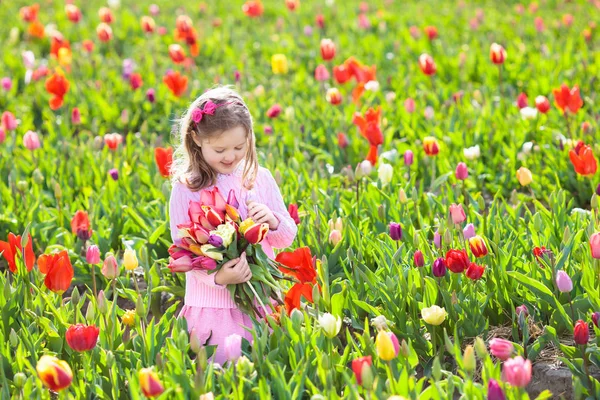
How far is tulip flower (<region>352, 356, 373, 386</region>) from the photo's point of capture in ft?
7.06

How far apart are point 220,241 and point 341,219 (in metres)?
0.90

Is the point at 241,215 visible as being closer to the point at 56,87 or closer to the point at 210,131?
the point at 210,131

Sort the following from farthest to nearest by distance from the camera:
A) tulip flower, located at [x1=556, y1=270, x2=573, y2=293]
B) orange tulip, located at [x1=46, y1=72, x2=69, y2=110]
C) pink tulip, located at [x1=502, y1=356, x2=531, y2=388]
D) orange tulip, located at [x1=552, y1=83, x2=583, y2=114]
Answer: orange tulip, located at [x1=46, y1=72, x2=69, y2=110] → orange tulip, located at [x1=552, y1=83, x2=583, y2=114] → tulip flower, located at [x1=556, y1=270, x2=573, y2=293] → pink tulip, located at [x1=502, y1=356, x2=531, y2=388]

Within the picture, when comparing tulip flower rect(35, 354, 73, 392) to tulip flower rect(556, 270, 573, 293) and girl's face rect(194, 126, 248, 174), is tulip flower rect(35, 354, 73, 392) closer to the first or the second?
girl's face rect(194, 126, 248, 174)

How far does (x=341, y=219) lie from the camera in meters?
3.33

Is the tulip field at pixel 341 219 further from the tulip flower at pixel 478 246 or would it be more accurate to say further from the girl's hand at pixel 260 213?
the girl's hand at pixel 260 213

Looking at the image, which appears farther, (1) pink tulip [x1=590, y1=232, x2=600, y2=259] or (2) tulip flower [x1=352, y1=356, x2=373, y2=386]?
(1) pink tulip [x1=590, y1=232, x2=600, y2=259]

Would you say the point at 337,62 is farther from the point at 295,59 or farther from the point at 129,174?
the point at 129,174

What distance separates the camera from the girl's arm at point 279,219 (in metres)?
2.78

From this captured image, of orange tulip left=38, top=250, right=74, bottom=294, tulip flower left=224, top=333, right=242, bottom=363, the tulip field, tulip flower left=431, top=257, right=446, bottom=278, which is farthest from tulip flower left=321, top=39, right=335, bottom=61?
tulip flower left=224, top=333, right=242, bottom=363

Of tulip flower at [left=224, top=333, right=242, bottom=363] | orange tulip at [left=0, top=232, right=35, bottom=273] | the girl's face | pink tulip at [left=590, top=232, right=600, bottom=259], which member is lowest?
tulip flower at [left=224, top=333, right=242, bottom=363]

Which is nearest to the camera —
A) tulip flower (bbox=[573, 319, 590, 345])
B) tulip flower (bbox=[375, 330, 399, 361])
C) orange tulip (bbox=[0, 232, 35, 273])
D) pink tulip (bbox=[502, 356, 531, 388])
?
pink tulip (bbox=[502, 356, 531, 388])

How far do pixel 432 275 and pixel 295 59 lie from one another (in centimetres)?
407

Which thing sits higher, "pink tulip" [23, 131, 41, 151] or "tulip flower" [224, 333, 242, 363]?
"pink tulip" [23, 131, 41, 151]
